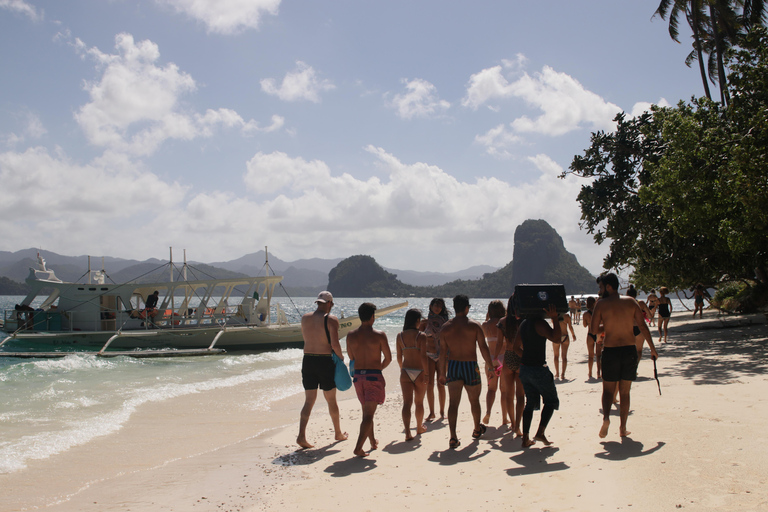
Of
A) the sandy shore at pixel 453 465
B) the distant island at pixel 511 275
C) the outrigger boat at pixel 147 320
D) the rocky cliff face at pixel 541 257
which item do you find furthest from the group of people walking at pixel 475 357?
the rocky cliff face at pixel 541 257

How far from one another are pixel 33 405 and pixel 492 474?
29.5 ft

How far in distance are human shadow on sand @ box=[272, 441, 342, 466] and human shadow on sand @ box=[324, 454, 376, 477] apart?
403mm

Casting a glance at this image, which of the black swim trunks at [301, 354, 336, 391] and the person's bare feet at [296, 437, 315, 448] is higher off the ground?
the black swim trunks at [301, 354, 336, 391]

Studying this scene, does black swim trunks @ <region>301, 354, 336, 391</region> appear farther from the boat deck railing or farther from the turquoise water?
the boat deck railing

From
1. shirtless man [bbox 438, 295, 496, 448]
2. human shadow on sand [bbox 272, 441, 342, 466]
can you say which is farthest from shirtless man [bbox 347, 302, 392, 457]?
shirtless man [bbox 438, 295, 496, 448]

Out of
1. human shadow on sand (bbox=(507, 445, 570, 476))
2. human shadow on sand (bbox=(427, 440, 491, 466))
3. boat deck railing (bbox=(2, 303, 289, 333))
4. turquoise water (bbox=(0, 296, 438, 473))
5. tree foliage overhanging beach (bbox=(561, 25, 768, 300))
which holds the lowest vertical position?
turquoise water (bbox=(0, 296, 438, 473))

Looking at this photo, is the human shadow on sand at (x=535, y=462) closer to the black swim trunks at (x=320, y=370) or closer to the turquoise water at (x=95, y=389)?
the black swim trunks at (x=320, y=370)

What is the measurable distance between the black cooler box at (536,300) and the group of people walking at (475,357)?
64mm

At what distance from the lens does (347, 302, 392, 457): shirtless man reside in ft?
18.0

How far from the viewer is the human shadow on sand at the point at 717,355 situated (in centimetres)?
825

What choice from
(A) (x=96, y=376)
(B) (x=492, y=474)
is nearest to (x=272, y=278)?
(A) (x=96, y=376)

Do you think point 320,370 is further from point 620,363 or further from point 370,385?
point 620,363

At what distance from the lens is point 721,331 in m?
15.4

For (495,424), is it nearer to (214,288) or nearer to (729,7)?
(214,288)
